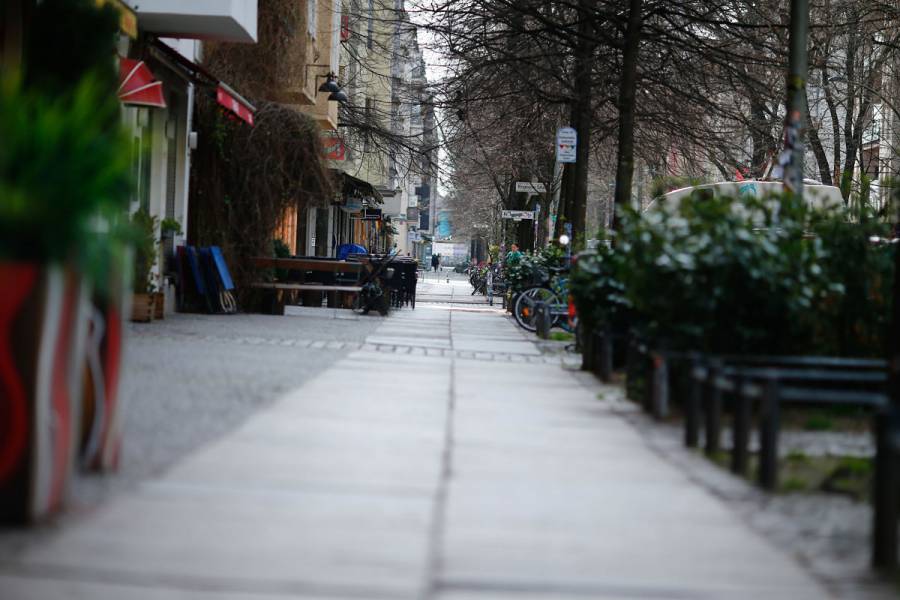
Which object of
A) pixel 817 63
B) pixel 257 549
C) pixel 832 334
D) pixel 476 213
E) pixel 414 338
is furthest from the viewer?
pixel 476 213

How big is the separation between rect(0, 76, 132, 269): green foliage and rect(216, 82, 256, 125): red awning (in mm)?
13402

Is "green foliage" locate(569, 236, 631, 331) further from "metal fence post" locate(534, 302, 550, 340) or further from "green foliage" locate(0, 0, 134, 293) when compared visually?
"green foliage" locate(0, 0, 134, 293)

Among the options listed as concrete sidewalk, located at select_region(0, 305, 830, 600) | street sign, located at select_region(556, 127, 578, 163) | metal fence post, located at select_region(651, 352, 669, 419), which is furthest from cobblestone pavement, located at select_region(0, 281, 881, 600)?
street sign, located at select_region(556, 127, 578, 163)

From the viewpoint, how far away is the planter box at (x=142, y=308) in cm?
1614

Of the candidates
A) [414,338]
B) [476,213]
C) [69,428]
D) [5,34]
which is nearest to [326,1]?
[414,338]

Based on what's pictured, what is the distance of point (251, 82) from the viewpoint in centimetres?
2394

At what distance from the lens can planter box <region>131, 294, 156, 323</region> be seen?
53.0 feet

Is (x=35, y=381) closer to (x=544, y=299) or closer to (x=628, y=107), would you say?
(x=544, y=299)

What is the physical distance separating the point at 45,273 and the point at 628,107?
16.3 meters

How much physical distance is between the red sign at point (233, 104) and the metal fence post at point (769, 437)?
42.1ft

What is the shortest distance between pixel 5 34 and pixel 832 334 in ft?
28.3

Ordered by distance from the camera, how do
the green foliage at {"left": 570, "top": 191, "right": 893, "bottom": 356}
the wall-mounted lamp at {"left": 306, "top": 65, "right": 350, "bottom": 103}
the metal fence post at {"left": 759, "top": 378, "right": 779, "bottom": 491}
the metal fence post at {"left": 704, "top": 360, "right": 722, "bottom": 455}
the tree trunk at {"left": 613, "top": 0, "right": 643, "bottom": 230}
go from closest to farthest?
the metal fence post at {"left": 759, "top": 378, "right": 779, "bottom": 491}, the metal fence post at {"left": 704, "top": 360, "right": 722, "bottom": 455}, the green foliage at {"left": 570, "top": 191, "right": 893, "bottom": 356}, the tree trunk at {"left": 613, "top": 0, "right": 643, "bottom": 230}, the wall-mounted lamp at {"left": 306, "top": 65, "right": 350, "bottom": 103}

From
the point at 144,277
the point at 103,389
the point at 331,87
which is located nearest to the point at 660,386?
the point at 103,389

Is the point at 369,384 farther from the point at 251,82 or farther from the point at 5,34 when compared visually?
the point at 251,82
